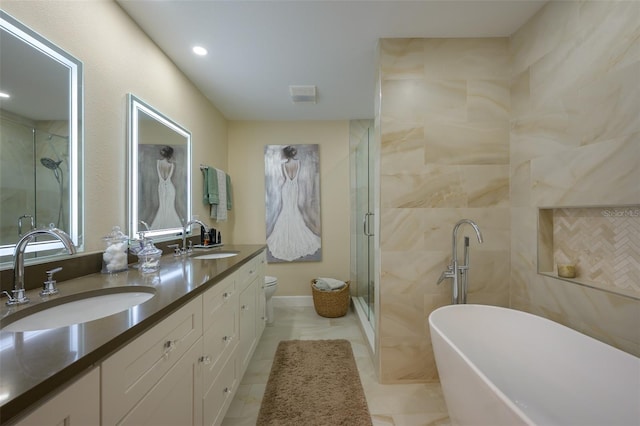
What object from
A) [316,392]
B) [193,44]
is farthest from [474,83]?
[316,392]

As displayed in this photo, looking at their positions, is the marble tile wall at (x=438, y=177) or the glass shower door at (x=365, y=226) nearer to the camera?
the marble tile wall at (x=438, y=177)

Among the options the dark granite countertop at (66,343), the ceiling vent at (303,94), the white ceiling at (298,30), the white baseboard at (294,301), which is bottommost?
the white baseboard at (294,301)

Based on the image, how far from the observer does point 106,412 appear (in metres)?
0.64

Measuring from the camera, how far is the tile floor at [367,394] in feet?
5.13

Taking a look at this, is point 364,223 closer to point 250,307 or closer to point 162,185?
A: point 250,307

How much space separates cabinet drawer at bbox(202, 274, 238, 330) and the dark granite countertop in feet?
0.32

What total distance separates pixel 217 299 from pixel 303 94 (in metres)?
2.11

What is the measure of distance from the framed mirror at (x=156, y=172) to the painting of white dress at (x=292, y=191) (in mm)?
→ 1189

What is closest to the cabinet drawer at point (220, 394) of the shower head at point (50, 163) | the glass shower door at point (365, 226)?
the shower head at point (50, 163)

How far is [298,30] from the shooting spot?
175 cm

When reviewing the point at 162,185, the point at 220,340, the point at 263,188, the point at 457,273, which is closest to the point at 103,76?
the point at 162,185

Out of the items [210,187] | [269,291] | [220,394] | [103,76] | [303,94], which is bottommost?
[220,394]

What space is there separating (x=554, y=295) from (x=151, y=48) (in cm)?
309

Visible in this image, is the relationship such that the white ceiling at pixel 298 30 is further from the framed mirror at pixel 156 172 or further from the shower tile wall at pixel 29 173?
the shower tile wall at pixel 29 173
